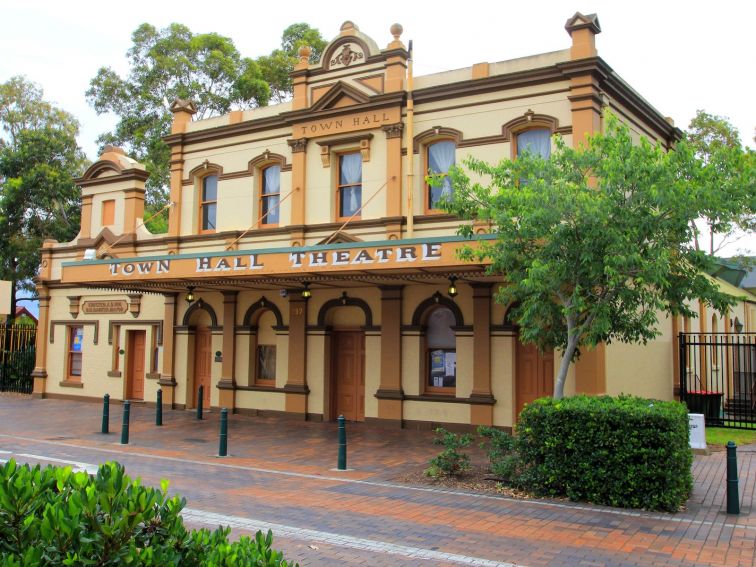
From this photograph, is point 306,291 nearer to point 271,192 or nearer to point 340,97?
point 271,192

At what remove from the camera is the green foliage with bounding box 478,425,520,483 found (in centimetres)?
1070

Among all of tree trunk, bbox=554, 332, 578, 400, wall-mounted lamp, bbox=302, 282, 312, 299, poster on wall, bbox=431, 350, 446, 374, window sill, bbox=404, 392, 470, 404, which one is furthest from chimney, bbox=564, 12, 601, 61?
wall-mounted lamp, bbox=302, 282, 312, 299

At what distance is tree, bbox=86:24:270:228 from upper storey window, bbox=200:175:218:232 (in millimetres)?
12780

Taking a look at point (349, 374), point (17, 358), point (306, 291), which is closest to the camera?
point (306, 291)

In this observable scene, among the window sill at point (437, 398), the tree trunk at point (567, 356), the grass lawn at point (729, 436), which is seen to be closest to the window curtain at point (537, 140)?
the window sill at point (437, 398)

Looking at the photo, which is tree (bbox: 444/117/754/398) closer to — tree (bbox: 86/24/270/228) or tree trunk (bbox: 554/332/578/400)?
tree trunk (bbox: 554/332/578/400)

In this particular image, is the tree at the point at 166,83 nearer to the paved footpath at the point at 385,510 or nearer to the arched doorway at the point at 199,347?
the arched doorway at the point at 199,347

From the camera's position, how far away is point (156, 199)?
115 feet

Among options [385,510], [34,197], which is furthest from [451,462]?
[34,197]

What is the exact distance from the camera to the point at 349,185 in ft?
61.8

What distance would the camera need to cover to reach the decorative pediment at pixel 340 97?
60.1 feet

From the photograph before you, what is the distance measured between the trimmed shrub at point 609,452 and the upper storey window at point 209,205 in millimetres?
13694

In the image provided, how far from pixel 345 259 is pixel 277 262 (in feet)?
5.97

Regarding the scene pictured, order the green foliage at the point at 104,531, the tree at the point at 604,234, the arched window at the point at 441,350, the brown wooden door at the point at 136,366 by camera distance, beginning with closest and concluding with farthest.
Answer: the green foliage at the point at 104,531 < the tree at the point at 604,234 < the arched window at the point at 441,350 < the brown wooden door at the point at 136,366
